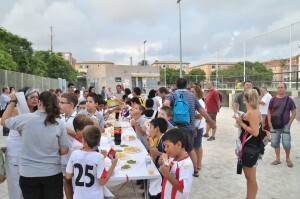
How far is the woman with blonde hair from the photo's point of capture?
3.24 metres

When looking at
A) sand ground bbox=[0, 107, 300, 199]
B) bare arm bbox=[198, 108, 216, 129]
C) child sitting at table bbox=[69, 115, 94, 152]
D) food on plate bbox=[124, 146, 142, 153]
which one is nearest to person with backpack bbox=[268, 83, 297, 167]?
sand ground bbox=[0, 107, 300, 199]

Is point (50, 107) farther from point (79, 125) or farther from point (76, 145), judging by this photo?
point (76, 145)

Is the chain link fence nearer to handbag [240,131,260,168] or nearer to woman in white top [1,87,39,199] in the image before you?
woman in white top [1,87,39,199]

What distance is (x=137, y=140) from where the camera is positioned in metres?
4.38

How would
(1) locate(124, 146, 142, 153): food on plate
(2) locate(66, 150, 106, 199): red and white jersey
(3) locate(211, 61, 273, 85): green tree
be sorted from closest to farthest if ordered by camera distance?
(2) locate(66, 150, 106, 199): red and white jersey < (1) locate(124, 146, 142, 153): food on plate < (3) locate(211, 61, 273, 85): green tree

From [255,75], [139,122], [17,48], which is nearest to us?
[139,122]

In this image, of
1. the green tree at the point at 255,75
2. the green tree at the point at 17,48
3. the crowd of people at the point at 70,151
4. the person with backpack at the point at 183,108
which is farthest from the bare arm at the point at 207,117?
the green tree at the point at 17,48

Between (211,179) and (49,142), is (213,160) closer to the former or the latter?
(211,179)

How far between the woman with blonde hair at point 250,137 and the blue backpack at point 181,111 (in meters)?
1.09

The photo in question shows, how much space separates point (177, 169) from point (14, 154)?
1.80 m

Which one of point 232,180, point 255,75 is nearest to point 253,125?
point 232,180

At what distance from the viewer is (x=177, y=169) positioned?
2.29 m

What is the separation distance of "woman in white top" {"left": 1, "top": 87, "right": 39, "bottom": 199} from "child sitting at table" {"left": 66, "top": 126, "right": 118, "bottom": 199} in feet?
2.69

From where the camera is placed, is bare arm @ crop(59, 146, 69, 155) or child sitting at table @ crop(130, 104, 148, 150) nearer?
bare arm @ crop(59, 146, 69, 155)
